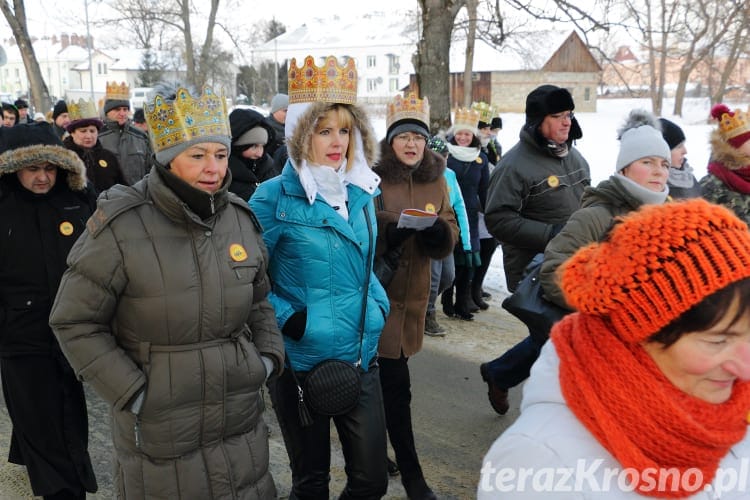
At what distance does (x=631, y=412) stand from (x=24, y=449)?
323 centimetres

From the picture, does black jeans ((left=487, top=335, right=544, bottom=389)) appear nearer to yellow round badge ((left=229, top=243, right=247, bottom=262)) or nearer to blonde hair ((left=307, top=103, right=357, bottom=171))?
blonde hair ((left=307, top=103, right=357, bottom=171))

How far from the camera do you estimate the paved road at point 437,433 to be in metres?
3.90

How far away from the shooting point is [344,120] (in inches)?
124

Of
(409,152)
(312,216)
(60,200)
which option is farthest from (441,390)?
(60,200)

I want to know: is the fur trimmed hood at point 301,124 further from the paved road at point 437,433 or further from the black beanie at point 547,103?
the paved road at point 437,433

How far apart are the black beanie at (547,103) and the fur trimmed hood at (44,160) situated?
2.79 metres

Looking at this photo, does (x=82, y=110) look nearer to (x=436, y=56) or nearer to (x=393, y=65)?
(x=436, y=56)

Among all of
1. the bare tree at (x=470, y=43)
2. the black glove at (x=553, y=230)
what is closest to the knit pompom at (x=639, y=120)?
the black glove at (x=553, y=230)

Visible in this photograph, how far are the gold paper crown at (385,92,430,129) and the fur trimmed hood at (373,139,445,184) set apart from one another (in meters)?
0.25

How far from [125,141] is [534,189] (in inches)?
228

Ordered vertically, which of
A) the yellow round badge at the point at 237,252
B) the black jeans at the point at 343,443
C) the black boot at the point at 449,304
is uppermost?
the yellow round badge at the point at 237,252

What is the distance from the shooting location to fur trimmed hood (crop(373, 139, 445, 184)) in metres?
4.14

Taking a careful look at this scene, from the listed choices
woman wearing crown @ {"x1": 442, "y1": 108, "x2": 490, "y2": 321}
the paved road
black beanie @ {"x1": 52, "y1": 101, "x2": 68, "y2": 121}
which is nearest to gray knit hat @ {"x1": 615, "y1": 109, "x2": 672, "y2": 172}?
the paved road

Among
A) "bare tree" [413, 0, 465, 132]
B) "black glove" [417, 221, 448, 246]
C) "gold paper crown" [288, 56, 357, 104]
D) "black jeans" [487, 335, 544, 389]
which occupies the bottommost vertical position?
"black jeans" [487, 335, 544, 389]
